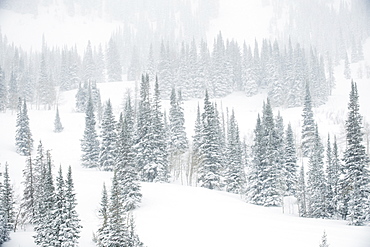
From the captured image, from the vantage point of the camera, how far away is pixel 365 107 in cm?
9275

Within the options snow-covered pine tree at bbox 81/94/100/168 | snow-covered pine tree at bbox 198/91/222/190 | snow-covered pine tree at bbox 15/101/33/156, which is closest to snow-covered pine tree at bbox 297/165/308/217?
snow-covered pine tree at bbox 198/91/222/190

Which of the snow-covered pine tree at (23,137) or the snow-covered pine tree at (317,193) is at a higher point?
the snow-covered pine tree at (23,137)

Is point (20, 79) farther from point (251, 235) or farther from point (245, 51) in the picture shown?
point (251, 235)

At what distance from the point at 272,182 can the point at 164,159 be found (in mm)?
A: 15201

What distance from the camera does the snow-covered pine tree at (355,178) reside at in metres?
33.6

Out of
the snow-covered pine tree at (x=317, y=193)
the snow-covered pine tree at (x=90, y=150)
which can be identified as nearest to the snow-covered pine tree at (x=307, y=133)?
the snow-covered pine tree at (x=317, y=193)

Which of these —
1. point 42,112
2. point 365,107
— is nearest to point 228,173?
point 365,107

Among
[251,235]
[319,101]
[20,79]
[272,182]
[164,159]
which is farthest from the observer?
[20,79]

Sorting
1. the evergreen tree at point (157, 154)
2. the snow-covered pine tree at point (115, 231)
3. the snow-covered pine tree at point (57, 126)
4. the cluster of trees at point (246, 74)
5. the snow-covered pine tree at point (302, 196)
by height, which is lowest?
the snow-covered pine tree at point (302, 196)

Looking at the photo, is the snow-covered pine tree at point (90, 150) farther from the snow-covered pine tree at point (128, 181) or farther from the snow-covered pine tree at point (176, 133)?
the snow-covered pine tree at point (128, 181)

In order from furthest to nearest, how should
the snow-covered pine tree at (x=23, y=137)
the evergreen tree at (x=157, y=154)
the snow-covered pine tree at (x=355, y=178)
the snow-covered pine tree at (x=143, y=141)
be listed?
1. the snow-covered pine tree at (x=23, y=137)
2. the snow-covered pine tree at (x=143, y=141)
3. the evergreen tree at (x=157, y=154)
4. the snow-covered pine tree at (x=355, y=178)

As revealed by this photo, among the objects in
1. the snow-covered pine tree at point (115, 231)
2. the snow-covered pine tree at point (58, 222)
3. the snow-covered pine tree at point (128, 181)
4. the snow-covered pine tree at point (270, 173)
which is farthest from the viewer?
the snow-covered pine tree at point (270, 173)

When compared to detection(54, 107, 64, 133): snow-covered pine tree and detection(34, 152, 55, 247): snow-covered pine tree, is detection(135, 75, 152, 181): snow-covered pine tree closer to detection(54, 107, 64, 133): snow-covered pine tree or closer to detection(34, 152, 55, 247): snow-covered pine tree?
detection(34, 152, 55, 247): snow-covered pine tree

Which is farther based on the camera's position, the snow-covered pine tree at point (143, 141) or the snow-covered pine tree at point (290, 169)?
the snow-covered pine tree at point (143, 141)
